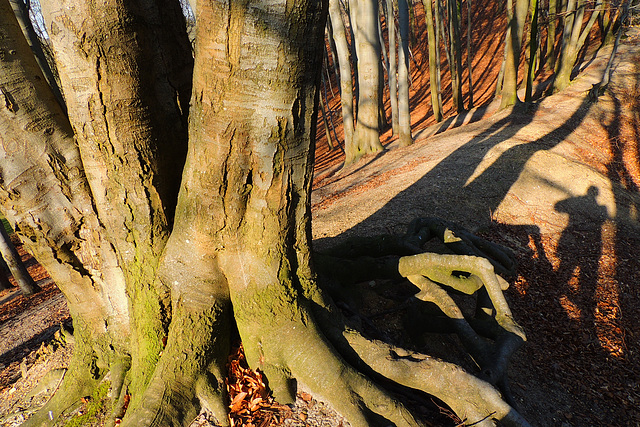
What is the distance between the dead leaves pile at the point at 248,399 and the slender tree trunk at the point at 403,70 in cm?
1046

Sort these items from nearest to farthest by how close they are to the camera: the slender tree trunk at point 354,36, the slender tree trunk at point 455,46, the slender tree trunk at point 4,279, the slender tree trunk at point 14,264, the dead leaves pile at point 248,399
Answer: the dead leaves pile at point 248,399
the slender tree trunk at point 14,264
the slender tree trunk at point 4,279
the slender tree trunk at point 354,36
the slender tree trunk at point 455,46

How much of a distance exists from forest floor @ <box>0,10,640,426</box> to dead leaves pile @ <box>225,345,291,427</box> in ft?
0.55

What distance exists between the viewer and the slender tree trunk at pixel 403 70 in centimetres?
1111

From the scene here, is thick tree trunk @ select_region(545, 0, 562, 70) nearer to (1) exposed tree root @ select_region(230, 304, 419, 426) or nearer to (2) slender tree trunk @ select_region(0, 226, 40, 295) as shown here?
(1) exposed tree root @ select_region(230, 304, 419, 426)

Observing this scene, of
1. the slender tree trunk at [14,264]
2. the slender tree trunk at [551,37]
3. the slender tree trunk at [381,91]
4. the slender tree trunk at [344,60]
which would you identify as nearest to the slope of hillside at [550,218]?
the slender tree trunk at [344,60]

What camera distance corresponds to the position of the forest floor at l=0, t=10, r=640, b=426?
3760 millimetres

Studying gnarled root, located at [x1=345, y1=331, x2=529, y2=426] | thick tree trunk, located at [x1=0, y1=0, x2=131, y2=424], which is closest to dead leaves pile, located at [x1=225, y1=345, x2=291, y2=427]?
gnarled root, located at [x1=345, y1=331, x2=529, y2=426]

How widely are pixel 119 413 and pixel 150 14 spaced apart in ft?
9.21

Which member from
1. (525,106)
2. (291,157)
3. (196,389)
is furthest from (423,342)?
(525,106)

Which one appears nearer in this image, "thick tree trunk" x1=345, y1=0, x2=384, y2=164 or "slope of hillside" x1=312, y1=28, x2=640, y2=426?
"slope of hillside" x1=312, y1=28, x2=640, y2=426

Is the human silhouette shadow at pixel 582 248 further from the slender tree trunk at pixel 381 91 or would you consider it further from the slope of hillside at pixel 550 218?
the slender tree trunk at pixel 381 91

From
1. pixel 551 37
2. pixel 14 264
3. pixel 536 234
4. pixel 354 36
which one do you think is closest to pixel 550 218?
pixel 536 234

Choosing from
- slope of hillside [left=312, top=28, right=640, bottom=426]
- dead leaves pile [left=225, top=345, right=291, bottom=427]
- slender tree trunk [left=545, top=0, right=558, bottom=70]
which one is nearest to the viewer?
dead leaves pile [left=225, top=345, right=291, bottom=427]

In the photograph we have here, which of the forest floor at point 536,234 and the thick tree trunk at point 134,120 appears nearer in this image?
the thick tree trunk at point 134,120
